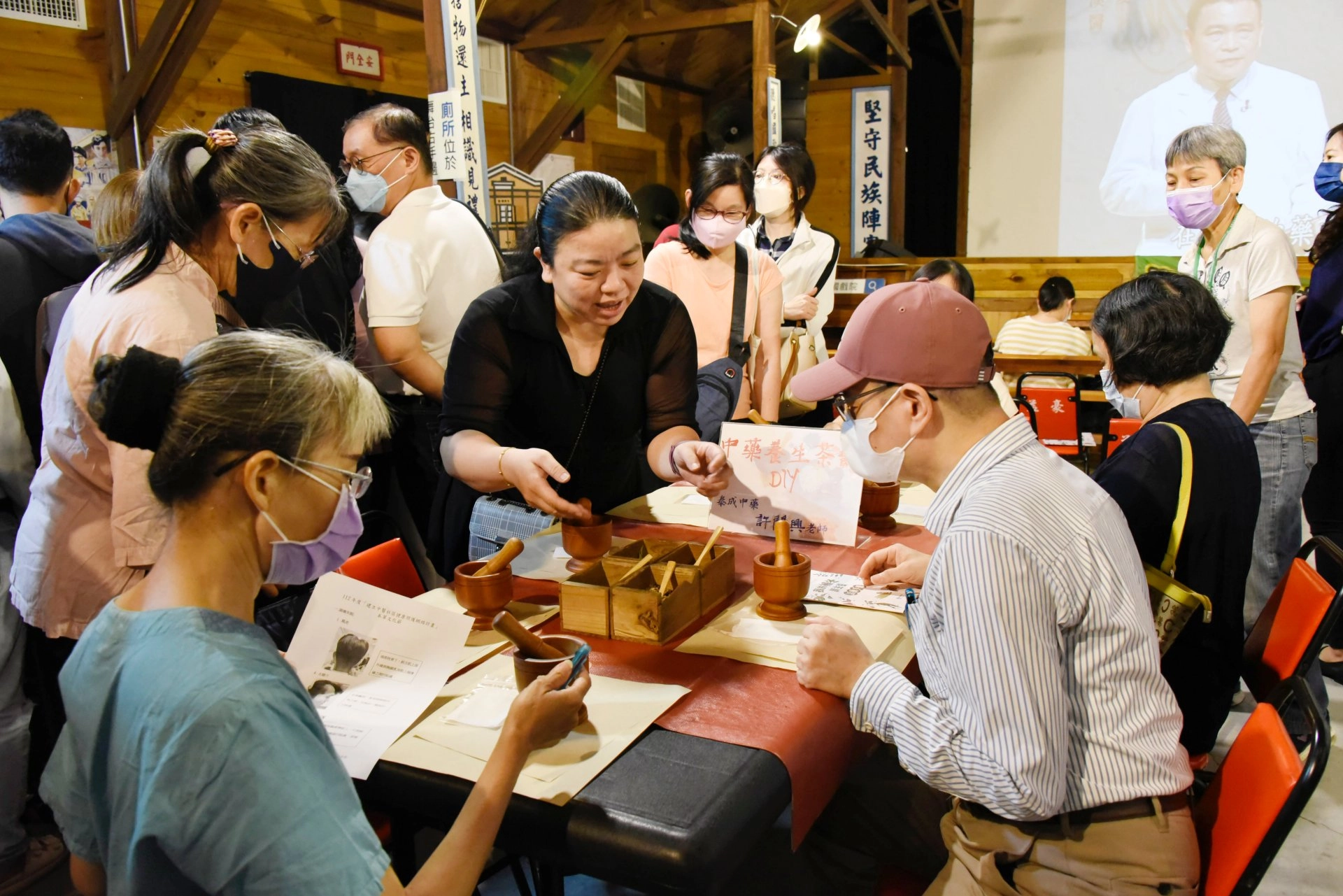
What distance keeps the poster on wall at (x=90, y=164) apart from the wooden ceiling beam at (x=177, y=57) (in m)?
0.18

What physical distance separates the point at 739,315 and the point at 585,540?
5.41ft

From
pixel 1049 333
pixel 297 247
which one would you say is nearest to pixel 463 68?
pixel 297 247

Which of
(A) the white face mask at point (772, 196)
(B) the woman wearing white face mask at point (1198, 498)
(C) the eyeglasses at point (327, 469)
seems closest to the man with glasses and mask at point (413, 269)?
(A) the white face mask at point (772, 196)

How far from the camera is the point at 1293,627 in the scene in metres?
1.62

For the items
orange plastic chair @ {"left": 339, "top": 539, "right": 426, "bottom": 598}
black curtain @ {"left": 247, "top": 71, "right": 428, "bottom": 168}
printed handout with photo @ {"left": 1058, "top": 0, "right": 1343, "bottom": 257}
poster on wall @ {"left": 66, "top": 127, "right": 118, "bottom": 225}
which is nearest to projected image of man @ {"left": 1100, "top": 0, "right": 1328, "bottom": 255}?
printed handout with photo @ {"left": 1058, "top": 0, "right": 1343, "bottom": 257}

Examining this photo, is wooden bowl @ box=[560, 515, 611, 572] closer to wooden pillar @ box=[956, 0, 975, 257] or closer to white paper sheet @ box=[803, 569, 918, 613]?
white paper sheet @ box=[803, 569, 918, 613]

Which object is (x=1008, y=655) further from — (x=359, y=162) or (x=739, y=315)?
(x=359, y=162)

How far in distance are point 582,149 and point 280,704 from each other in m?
7.05

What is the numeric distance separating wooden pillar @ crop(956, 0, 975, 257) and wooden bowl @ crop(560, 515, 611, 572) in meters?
7.30

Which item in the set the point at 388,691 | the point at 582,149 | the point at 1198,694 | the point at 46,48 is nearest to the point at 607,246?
the point at 388,691

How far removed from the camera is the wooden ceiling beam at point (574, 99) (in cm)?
653

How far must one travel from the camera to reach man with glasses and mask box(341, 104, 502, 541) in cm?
263

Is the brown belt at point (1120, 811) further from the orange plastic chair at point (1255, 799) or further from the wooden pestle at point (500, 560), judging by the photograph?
the wooden pestle at point (500, 560)

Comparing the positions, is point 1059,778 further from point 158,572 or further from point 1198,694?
point 158,572
